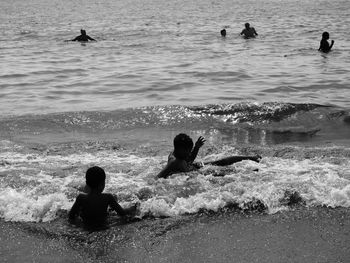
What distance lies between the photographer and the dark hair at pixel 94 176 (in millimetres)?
5555

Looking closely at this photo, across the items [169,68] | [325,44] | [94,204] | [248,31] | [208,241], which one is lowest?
[169,68]

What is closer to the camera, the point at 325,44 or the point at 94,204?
the point at 94,204

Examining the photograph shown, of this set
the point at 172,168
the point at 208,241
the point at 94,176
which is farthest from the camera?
the point at 172,168

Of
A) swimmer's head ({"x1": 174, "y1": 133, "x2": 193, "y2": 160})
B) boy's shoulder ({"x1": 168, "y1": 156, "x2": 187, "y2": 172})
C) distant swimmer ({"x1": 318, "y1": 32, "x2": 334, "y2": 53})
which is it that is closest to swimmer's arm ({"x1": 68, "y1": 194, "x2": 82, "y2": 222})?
boy's shoulder ({"x1": 168, "y1": 156, "x2": 187, "y2": 172})

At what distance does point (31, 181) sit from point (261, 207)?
2.90 metres

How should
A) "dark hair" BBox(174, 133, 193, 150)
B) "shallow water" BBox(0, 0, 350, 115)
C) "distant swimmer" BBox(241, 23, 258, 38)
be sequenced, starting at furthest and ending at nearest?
"distant swimmer" BBox(241, 23, 258, 38) → "shallow water" BBox(0, 0, 350, 115) → "dark hair" BBox(174, 133, 193, 150)

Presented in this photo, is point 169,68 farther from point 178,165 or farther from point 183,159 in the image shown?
point 178,165

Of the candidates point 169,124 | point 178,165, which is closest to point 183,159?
point 178,165

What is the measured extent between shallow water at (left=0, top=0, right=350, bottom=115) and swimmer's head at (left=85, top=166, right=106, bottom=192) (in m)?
6.14

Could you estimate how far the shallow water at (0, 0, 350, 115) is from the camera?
1254cm

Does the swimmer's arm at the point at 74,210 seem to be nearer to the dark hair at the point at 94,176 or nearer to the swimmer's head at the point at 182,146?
A: the dark hair at the point at 94,176

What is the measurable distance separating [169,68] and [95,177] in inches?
451

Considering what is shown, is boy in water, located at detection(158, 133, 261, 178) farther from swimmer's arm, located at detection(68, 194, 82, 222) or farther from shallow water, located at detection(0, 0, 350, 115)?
shallow water, located at detection(0, 0, 350, 115)

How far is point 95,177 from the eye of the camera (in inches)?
220
